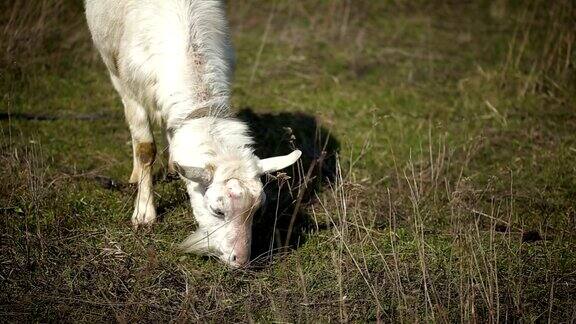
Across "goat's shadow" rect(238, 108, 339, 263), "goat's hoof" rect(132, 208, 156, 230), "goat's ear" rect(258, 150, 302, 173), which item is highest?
"goat's ear" rect(258, 150, 302, 173)

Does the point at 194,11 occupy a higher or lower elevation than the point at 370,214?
higher

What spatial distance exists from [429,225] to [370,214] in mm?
473

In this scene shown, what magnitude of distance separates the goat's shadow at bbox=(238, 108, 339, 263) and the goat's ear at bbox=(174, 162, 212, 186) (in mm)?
392

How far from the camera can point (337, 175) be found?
18.6ft

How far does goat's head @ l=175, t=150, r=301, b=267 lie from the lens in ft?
13.8

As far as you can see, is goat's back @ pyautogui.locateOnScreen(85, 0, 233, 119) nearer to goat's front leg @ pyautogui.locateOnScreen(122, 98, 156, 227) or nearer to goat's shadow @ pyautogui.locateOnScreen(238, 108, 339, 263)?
goat's front leg @ pyautogui.locateOnScreen(122, 98, 156, 227)

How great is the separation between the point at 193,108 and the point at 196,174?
1.51ft

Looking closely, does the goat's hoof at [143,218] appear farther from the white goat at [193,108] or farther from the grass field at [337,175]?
the grass field at [337,175]

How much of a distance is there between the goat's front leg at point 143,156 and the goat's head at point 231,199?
0.83 m

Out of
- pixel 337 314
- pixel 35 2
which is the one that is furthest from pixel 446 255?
pixel 35 2

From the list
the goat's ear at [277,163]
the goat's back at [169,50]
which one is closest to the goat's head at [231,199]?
the goat's ear at [277,163]

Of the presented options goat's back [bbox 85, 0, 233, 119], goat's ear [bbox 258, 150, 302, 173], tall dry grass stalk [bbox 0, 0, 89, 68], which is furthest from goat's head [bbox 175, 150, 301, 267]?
tall dry grass stalk [bbox 0, 0, 89, 68]

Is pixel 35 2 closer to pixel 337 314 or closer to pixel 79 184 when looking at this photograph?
pixel 79 184

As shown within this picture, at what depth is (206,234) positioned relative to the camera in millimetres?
4434
